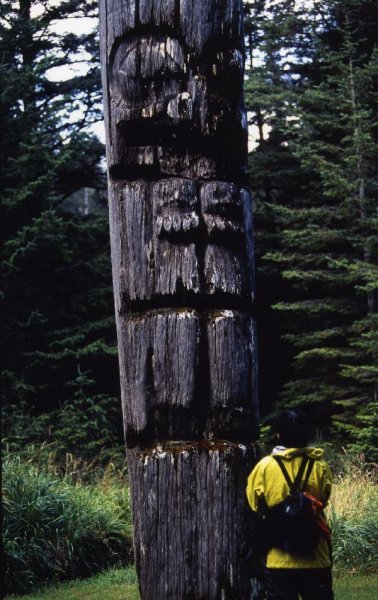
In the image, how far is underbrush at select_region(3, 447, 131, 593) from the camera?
7.92 m

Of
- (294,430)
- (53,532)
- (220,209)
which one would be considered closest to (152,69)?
(220,209)

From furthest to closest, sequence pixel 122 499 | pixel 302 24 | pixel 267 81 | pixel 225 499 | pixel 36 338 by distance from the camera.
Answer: pixel 267 81 < pixel 302 24 < pixel 36 338 < pixel 122 499 < pixel 225 499

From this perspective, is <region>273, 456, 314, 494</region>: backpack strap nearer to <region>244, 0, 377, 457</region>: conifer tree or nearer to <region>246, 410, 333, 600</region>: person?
<region>246, 410, 333, 600</region>: person

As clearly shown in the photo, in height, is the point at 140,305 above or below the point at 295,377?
above

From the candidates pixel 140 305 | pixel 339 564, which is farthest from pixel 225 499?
pixel 339 564

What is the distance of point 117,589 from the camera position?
7613 millimetres

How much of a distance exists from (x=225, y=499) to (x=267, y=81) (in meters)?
15.6

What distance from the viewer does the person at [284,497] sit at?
3.78m

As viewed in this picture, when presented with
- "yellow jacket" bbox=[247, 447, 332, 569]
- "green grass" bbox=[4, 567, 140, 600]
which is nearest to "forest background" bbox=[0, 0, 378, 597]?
"green grass" bbox=[4, 567, 140, 600]

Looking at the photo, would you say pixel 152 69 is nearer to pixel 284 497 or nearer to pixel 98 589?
pixel 284 497

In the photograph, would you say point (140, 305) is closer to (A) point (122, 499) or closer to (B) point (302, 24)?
(A) point (122, 499)

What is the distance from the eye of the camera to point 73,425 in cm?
1355

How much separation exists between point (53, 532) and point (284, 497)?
5.08 m

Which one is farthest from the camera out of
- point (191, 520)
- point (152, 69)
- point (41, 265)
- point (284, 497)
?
point (41, 265)
